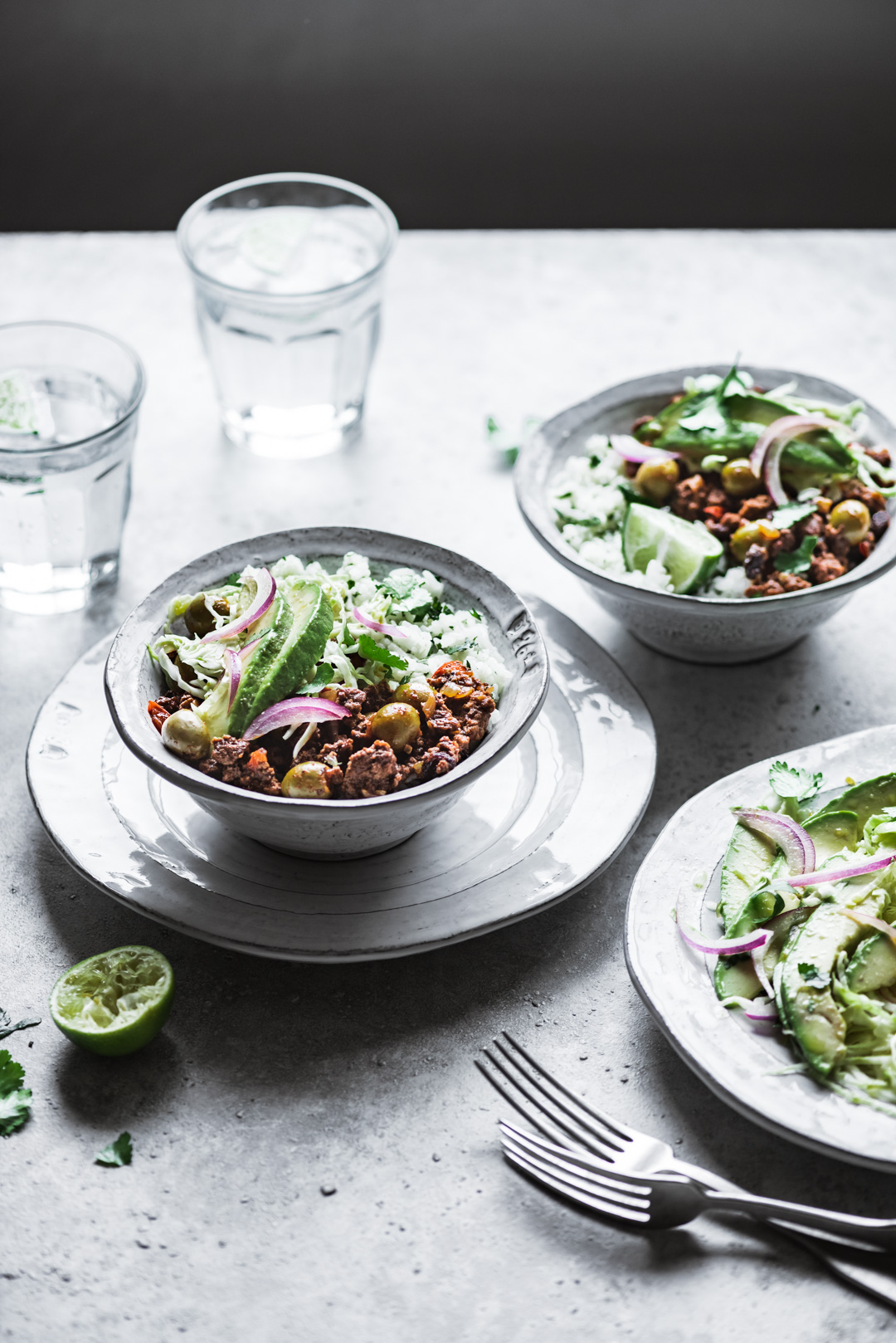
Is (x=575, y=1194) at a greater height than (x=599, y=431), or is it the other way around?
(x=599, y=431)

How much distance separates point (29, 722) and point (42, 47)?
151 inches

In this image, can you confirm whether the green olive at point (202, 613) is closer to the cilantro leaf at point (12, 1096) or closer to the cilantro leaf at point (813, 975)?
the cilantro leaf at point (12, 1096)

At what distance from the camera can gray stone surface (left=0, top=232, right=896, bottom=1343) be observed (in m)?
1.52

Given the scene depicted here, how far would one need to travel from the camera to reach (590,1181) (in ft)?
5.27

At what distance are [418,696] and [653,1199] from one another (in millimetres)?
755

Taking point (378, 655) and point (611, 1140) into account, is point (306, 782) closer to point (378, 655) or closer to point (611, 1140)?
point (378, 655)

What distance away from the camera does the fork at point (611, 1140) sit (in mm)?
1531

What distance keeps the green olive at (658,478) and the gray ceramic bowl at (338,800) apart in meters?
0.48

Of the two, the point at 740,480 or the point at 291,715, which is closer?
the point at 291,715

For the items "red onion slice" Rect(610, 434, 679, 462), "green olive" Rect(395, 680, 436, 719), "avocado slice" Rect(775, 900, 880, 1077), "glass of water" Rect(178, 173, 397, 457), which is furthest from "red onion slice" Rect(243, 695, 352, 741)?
"glass of water" Rect(178, 173, 397, 457)

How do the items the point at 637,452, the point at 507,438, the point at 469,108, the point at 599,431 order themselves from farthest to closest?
1. the point at 469,108
2. the point at 507,438
3. the point at 599,431
4. the point at 637,452

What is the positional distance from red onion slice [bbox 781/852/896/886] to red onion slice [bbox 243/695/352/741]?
69cm

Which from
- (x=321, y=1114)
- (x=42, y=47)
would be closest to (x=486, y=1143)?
(x=321, y=1114)

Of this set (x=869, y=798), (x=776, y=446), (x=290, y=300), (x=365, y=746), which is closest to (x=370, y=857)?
Result: (x=365, y=746)
